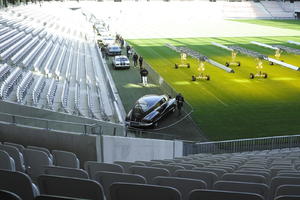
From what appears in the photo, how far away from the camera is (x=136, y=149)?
36.3ft

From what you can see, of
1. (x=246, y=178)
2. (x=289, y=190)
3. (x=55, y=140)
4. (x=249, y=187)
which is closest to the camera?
(x=289, y=190)

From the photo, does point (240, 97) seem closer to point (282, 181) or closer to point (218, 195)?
point (282, 181)

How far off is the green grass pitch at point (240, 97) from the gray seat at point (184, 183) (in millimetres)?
11352

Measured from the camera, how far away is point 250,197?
2758 mm

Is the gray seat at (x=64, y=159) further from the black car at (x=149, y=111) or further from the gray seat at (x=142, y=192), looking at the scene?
the black car at (x=149, y=111)

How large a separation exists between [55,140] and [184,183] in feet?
17.9

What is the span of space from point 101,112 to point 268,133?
298 inches

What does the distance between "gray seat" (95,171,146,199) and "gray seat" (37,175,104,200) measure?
25.4 inches

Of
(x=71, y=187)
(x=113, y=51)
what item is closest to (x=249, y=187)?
(x=71, y=187)

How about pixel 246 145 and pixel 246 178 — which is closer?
pixel 246 178

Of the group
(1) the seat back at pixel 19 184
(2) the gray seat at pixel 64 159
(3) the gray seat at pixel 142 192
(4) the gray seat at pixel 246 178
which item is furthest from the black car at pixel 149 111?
(3) the gray seat at pixel 142 192

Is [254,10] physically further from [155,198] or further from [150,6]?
[155,198]

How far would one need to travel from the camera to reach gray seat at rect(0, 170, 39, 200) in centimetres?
298

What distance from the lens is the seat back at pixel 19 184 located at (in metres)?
2.98
